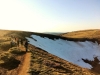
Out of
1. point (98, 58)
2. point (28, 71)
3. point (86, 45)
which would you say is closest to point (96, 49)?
point (86, 45)

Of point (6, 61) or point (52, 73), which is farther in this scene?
point (6, 61)

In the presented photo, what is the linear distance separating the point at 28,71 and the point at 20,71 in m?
1.09

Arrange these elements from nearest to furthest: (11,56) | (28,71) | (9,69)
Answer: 1. (28,71)
2. (9,69)
3. (11,56)

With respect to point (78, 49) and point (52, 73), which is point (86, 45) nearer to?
point (78, 49)

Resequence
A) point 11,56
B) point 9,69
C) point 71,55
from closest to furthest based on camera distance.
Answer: point 9,69 < point 11,56 < point 71,55

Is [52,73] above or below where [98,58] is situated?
above

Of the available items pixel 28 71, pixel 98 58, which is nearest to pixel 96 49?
pixel 98 58

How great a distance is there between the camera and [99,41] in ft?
215

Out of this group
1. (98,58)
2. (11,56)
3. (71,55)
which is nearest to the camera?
(11,56)

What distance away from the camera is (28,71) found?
19109 mm

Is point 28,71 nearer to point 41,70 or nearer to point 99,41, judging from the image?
point 41,70

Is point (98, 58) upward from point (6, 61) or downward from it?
downward

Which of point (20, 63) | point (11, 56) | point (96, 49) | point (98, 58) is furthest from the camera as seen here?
point (96, 49)

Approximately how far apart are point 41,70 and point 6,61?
6037 millimetres
